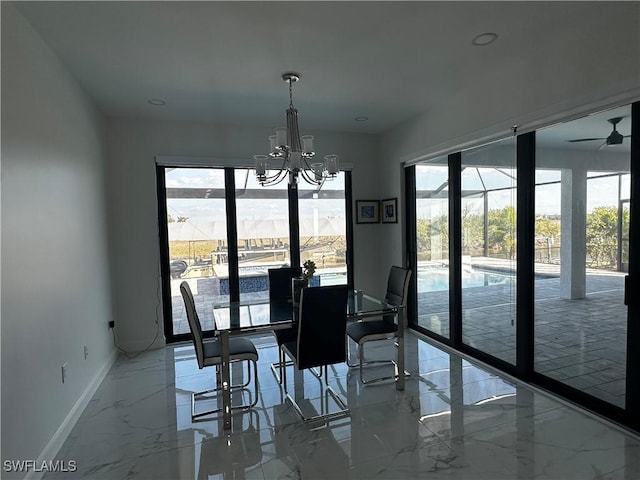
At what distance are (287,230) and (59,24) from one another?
3.17 meters

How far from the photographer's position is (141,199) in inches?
168

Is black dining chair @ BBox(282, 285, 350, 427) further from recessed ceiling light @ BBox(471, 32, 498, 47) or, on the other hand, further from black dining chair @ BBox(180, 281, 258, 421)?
recessed ceiling light @ BBox(471, 32, 498, 47)

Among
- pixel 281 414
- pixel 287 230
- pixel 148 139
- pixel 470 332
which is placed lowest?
pixel 281 414

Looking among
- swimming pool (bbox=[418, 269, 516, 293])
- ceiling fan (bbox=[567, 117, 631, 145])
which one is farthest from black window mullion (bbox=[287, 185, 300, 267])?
ceiling fan (bbox=[567, 117, 631, 145])

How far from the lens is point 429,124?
13.7ft

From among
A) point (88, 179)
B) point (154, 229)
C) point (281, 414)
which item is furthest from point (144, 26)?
point (281, 414)

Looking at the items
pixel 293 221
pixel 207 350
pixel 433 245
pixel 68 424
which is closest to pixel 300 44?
pixel 207 350

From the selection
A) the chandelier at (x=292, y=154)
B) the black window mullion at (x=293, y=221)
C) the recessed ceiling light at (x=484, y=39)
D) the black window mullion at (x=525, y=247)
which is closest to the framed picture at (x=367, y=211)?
the black window mullion at (x=293, y=221)

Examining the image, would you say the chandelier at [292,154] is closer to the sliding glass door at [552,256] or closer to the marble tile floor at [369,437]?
the sliding glass door at [552,256]

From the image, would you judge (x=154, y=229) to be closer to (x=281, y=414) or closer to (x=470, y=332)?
(x=281, y=414)

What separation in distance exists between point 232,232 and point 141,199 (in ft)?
3.61

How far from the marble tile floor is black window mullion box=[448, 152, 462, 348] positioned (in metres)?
0.76

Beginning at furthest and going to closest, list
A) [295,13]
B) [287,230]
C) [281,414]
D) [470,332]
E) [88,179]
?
[287,230]
[470,332]
[88,179]
[281,414]
[295,13]

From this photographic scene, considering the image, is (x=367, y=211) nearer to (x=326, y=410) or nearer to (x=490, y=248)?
(x=490, y=248)
